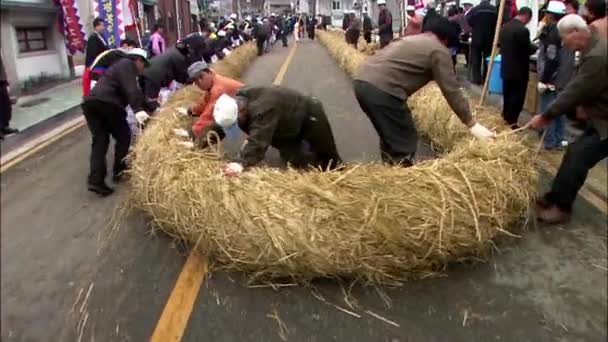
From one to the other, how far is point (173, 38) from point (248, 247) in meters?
30.1

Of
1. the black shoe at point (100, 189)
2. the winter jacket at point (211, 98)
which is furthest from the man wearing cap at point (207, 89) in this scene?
the black shoe at point (100, 189)

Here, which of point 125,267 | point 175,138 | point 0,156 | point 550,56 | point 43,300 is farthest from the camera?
point 550,56

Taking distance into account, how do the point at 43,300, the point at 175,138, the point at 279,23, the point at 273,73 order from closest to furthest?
the point at 43,300
the point at 175,138
the point at 273,73
the point at 279,23

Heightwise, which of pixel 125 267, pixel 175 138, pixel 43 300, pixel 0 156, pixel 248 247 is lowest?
pixel 125 267

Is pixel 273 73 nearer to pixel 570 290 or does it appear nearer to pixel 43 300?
pixel 570 290

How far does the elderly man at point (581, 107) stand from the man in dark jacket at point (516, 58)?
2.15 m

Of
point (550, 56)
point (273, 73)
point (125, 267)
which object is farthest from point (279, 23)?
point (125, 267)

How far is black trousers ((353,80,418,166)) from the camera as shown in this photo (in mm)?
4359

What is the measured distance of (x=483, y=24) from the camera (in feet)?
32.1

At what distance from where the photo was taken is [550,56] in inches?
229

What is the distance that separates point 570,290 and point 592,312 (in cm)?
26

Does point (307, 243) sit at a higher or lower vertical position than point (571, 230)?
higher

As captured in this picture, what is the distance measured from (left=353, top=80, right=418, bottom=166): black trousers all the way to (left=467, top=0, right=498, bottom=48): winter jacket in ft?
20.1

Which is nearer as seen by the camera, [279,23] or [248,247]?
[248,247]
